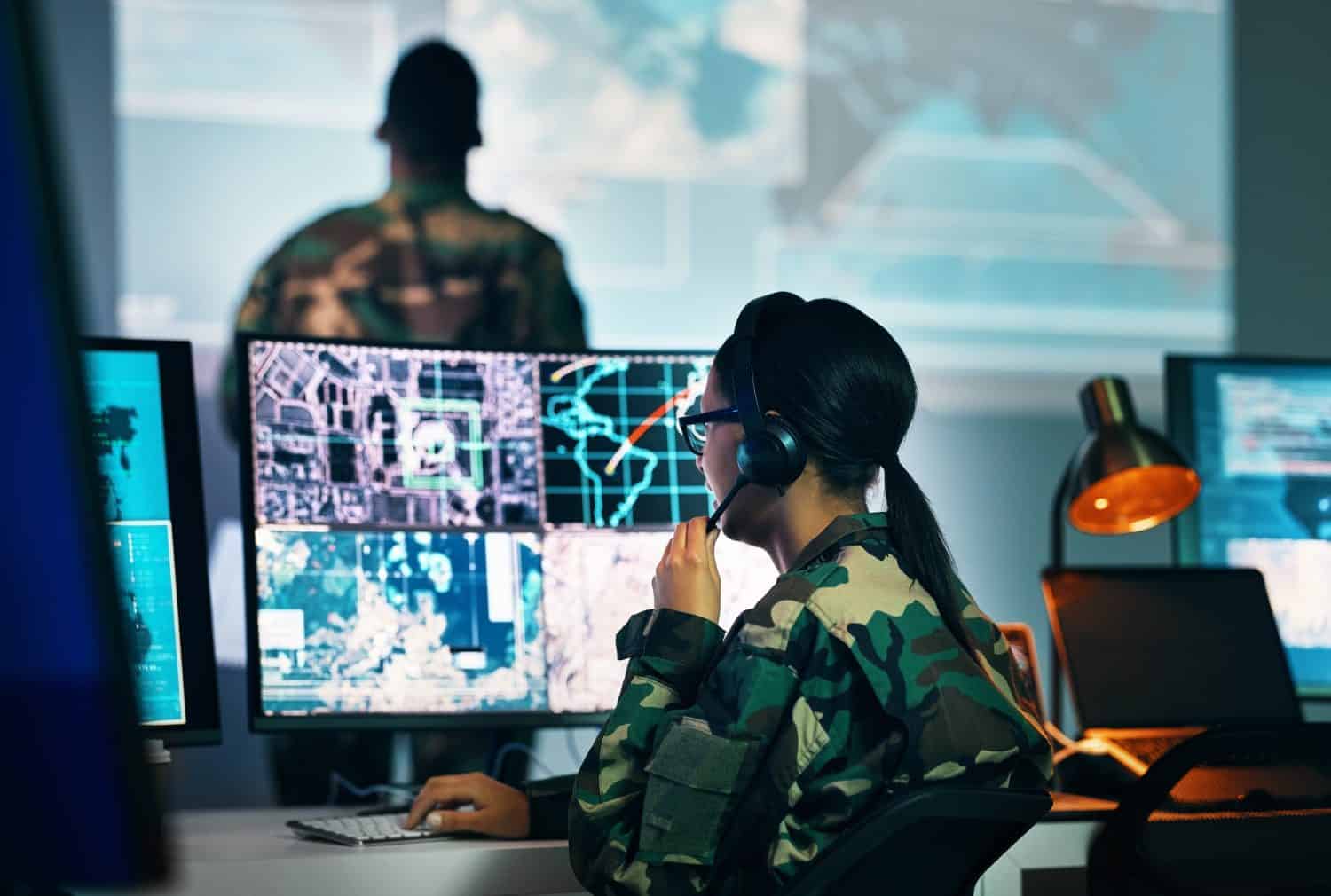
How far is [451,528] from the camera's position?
1619 millimetres

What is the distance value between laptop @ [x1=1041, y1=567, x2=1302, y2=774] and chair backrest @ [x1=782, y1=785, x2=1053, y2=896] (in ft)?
2.44

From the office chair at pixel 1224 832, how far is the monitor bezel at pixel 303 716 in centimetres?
59

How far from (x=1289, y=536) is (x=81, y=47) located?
7.17ft

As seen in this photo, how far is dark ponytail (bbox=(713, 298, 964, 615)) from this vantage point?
1.27 m

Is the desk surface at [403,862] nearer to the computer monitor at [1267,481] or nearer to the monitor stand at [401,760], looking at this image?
the monitor stand at [401,760]

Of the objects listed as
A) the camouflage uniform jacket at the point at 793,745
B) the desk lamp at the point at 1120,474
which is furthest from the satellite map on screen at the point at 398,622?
the desk lamp at the point at 1120,474

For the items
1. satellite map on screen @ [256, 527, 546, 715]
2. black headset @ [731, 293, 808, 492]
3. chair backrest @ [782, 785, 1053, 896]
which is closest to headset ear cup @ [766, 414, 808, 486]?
black headset @ [731, 293, 808, 492]

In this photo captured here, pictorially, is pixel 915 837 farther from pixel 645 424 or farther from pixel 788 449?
pixel 645 424

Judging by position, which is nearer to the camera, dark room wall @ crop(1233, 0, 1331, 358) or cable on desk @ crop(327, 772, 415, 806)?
cable on desk @ crop(327, 772, 415, 806)

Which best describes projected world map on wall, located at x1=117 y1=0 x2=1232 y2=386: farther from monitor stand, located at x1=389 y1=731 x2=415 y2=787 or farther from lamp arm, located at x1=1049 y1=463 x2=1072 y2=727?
monitor stand, located at x1=389 y1=731 x2=415 y2=787

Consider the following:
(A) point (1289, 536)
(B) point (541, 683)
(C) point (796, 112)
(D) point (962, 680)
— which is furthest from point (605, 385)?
(C) point (796, 112)

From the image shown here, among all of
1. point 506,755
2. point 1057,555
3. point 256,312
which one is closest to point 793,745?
point 506,755

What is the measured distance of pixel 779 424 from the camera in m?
1.28

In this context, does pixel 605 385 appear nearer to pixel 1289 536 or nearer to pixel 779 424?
pixel 779 424
